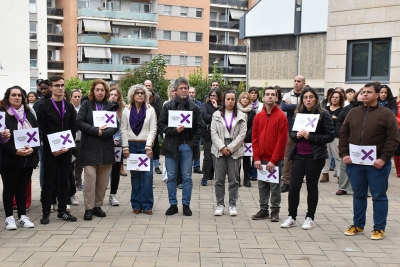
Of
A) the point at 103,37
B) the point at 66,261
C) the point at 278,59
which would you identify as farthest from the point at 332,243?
the point at 103,37

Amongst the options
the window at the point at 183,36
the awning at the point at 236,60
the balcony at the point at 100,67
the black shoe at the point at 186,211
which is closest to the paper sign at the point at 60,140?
the black shoe at the point at 186,211

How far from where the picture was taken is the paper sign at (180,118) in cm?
853

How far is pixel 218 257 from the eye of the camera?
21.0ft

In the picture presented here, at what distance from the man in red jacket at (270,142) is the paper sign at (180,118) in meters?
1.04

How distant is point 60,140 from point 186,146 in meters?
1.98

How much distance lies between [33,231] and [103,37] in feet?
178

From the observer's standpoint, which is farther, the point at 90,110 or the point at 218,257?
the point at 90,110

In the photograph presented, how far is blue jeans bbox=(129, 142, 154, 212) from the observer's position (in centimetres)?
869

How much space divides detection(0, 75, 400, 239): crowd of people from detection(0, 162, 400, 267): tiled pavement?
0.25 meters

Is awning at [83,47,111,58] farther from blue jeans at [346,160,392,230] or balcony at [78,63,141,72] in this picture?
blue jeans at [346,160,392,230]

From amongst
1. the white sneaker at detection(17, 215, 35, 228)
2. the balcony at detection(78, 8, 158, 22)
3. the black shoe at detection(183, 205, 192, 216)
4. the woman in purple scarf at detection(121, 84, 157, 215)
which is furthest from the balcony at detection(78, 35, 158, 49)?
the white sneaker at detection(17, 215, 35, 228)

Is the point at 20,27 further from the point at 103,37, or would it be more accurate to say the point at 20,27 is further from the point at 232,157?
the point at 103,37

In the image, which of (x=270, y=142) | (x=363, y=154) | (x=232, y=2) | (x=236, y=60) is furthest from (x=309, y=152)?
(x=232, y=2)

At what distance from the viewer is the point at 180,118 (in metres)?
8.54
